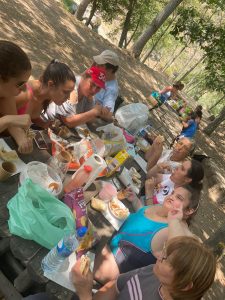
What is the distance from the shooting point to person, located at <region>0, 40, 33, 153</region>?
2.18 m

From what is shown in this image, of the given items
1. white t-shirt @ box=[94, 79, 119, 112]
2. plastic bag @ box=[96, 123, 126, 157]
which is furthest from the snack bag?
white t-shirt @ box=[94, 79, 119, 112]

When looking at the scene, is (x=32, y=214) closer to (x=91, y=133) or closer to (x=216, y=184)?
(x=91, y=133)

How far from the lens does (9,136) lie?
2.47m

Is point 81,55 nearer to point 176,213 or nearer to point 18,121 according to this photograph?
point 18,121

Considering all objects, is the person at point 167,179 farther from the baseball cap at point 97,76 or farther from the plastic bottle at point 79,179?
the plastic bottle at point 79,179

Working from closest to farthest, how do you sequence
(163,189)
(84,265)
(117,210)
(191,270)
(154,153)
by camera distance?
(191,270), (84,265), (117,210), (163,189), (154,153)

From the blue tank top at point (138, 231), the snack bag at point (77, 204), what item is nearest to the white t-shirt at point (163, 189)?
the blue tank top at point (138, 231)

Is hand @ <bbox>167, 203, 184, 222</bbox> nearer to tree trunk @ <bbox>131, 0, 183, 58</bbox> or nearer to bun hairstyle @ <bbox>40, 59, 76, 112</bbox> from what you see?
bun hairstyle @ <bbox>40, 59, 76, 112</bbox>

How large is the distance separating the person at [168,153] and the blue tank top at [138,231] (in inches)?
55.6

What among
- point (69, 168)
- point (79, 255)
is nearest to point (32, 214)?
point (79, 255)

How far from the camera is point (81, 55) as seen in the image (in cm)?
882

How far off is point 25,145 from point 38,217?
0.82 metres

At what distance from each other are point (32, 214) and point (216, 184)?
21.9 feet

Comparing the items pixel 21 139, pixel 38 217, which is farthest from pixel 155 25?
pixel 38 217
